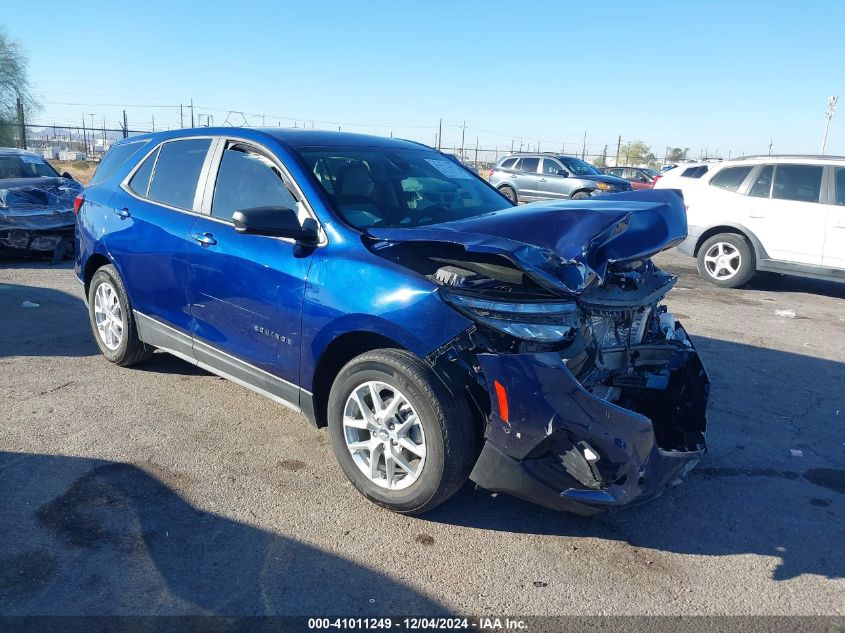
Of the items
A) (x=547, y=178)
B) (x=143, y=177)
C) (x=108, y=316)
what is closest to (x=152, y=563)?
(x=108, y=316)

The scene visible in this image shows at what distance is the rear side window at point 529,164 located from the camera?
19.3m

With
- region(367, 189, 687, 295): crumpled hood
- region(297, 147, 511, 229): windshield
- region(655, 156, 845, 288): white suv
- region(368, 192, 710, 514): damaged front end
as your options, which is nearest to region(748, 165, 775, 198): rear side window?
region(655, 156, 845, 288): white suv

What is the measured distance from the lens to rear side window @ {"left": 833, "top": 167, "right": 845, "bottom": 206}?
28.2 feet

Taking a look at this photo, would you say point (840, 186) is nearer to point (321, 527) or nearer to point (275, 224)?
point (275, 224)

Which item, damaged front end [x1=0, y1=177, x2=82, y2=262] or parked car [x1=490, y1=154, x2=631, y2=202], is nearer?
damaged front end [x1=0, y1=177, x2=82, y2=262]

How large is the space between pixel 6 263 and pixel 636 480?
9802 millimetres

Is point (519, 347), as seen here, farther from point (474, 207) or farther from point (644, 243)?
point (474, 207)

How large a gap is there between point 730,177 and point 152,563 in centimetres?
923

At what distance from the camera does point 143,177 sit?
4957mm

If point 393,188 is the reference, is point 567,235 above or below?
below

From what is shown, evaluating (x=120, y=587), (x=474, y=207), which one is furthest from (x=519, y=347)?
(x=120, y=587)

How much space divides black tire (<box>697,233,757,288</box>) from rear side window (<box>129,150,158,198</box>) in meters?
7.79

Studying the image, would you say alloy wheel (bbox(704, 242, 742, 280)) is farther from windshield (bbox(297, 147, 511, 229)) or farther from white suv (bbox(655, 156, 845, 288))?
windshield (bbox(297, 147, 511, 229))

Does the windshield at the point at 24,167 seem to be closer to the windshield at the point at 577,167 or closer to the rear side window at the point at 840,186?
the rear side window at the point at 840,186
